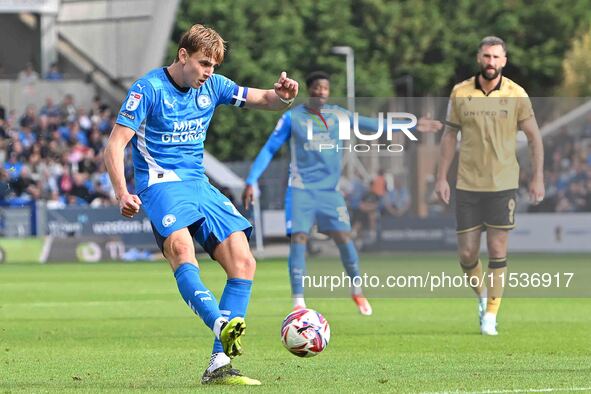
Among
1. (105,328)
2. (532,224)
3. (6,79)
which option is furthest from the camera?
(6,79)

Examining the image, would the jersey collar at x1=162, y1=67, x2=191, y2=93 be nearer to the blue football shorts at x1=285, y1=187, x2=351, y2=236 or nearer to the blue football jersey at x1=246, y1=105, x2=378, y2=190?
the blue football jersey at x1=246, y1=105, x2=378, y2=190

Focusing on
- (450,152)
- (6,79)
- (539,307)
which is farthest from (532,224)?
(6,79)

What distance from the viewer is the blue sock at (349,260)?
14891mm

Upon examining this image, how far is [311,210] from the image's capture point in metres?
15.3

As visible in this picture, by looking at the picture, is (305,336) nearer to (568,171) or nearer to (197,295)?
(197,295)

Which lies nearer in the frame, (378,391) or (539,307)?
(378,391)

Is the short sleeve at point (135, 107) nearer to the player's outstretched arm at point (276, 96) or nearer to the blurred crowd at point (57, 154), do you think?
the player's outstretched arm at point (276, 96)

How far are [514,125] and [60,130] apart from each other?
1035 inches

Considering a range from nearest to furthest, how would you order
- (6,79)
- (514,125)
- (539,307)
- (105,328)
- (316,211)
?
(514,125) → (105,328) → (316,211) → (539,307) → (6,79)

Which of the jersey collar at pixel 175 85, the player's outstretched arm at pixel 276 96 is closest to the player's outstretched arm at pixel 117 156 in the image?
the jersey collar at pixel 175 85

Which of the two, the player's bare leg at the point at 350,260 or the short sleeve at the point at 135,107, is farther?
the player's bare leg at the point at 350,260

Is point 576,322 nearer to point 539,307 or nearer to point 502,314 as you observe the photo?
point 502,314

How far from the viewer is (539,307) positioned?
17.1 m

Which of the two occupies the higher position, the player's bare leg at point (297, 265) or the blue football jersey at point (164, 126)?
the blue football jersey at point (164, 126)
